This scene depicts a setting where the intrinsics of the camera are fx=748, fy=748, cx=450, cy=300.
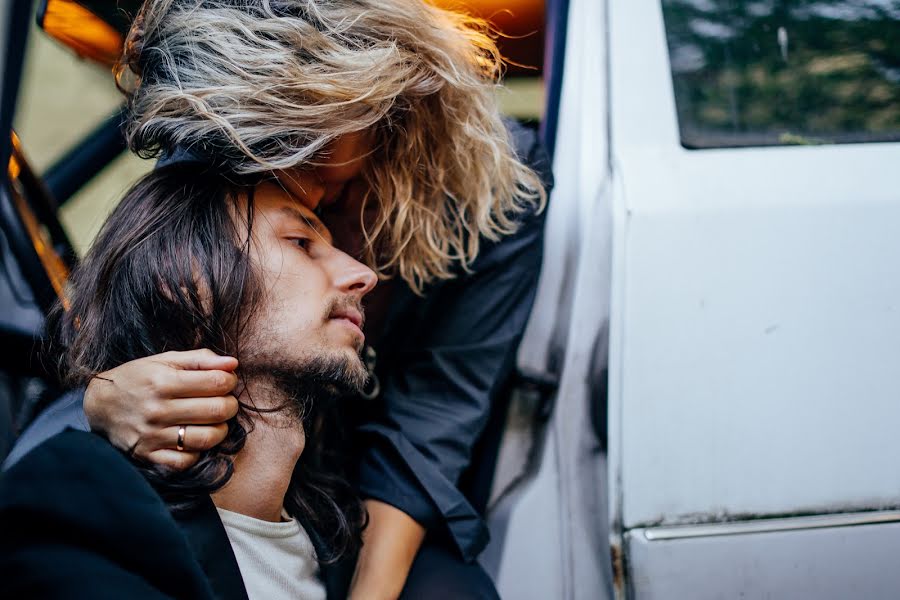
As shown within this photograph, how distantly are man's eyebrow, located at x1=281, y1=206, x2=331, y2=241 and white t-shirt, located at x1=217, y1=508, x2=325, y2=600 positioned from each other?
517 mm

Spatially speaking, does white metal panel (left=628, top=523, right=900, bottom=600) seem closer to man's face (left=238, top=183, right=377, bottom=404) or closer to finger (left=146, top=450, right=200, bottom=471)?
man's face (left=238, top=183, right=377, bottom=404)

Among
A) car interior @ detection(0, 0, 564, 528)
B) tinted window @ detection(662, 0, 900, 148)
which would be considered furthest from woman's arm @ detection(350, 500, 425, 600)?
tinted window @ detection(662, 0, 900, 148)

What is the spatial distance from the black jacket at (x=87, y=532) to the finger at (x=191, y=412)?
0.26 feet

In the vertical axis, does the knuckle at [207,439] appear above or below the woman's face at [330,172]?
below

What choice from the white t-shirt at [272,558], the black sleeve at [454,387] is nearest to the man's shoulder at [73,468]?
the white t-shirt at [272,558]

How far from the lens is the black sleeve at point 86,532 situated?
86cm

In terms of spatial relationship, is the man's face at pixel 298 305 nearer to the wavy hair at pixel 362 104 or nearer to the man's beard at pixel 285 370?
the man's beard at pixel 285 370

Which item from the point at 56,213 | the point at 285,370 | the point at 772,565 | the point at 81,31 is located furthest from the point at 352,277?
the point at 81,31

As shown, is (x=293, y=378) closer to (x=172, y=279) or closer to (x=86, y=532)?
(x=172, y=279)

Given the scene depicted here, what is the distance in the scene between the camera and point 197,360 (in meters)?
1.10

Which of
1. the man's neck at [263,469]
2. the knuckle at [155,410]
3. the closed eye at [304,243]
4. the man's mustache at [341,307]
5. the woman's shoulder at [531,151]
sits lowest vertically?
the man's neck at [263,469]

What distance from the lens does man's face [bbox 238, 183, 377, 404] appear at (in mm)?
1271

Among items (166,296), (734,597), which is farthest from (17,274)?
(734,597)

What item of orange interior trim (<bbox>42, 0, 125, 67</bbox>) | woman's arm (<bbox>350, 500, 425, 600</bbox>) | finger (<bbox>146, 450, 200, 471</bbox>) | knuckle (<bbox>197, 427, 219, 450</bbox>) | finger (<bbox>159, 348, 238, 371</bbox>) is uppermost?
orange interior trim (<bbox>42, 0, 125, 67</bbox>)
